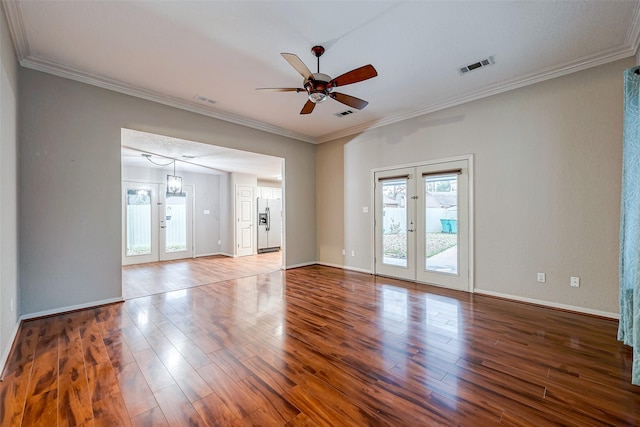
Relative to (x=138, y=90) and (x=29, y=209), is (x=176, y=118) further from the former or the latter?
(x=29, y=209)

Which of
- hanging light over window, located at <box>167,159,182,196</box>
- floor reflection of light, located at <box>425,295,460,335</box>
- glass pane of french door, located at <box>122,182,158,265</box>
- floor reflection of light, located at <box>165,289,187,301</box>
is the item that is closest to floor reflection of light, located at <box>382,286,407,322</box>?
floor reflection of light, located at <box>425,295,460,335</box>

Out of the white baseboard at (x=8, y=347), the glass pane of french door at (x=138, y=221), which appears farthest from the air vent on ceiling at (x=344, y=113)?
the glass pane of french door at (x=138, y=221)

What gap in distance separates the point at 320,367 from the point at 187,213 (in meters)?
7.16

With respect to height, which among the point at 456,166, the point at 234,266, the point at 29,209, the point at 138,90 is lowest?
the point at 234,266

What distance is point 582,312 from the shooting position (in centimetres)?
336

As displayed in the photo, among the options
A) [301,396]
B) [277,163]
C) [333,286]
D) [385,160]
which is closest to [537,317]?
[333,286]

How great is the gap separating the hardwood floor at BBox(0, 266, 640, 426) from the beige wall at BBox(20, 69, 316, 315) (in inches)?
16.6

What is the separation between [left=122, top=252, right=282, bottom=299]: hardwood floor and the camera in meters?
4.70

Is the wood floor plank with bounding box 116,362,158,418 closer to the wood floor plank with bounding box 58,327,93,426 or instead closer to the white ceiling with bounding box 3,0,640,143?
the wood floor plank with bounding box 58,327,93,426

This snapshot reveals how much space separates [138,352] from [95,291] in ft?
6.10

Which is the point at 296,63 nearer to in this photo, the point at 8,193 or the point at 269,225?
the point at 8,193

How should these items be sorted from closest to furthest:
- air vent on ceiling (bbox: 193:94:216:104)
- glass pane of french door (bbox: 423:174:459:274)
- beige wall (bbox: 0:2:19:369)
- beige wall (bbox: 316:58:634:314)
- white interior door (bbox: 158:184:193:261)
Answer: beige wall (bbox: 0:2:19:369) < beige wall (bbox: 316:58:634:314) < air vent on ceiling (bbox: 193:94:216:104) < glass pane of french door (bbox: 423:174:459:274) < white interior door (bbox: 158:184:193:261)

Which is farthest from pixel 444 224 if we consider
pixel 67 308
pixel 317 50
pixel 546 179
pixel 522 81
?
pixel 67 308

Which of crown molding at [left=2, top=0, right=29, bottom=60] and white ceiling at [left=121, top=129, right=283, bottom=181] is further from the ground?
crown molding at [left=2, top=0, right=29, bottom=60]
